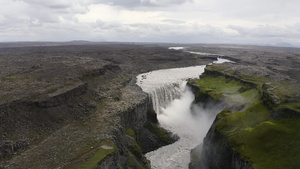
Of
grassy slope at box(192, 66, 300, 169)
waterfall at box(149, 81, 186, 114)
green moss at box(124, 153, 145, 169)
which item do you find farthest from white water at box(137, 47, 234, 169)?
grassy slope at box(192, 66, 300, 169)

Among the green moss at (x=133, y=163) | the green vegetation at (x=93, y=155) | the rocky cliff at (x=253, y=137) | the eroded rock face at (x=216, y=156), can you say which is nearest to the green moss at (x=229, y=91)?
the rocky cliff at (x=253, y=137)

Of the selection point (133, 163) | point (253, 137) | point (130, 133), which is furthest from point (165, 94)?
point (253, 137)

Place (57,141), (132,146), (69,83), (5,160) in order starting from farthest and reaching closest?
(69,83) < (132,146) < (57,141) < (5,160)

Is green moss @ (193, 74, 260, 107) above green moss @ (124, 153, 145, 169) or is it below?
above

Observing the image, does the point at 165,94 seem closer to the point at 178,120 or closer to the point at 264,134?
the point at 178,120

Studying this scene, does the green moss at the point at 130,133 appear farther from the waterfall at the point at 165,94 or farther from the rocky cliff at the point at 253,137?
the waterfall at the point at 165,94

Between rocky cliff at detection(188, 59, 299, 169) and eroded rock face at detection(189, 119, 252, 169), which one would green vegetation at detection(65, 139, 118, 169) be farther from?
rocky cliff at detection(188, 59, 299, 169)

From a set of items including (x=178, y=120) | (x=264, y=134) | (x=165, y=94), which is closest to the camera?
(x=264, y=134)

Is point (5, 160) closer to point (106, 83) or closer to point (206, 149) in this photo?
point (206, 149)

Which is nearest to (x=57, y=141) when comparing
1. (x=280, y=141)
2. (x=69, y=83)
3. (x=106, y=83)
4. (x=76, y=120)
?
(x=76, y=120)
